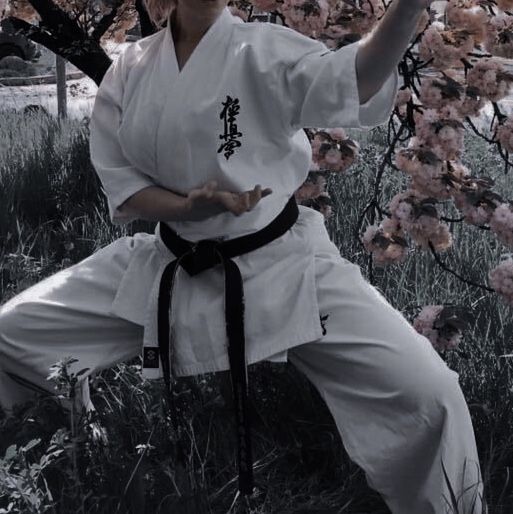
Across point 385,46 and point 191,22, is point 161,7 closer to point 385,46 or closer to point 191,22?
point 191,22

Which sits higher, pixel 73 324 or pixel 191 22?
pixel 191 22

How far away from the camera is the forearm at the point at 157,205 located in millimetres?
2217

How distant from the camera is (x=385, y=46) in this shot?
1.95 m

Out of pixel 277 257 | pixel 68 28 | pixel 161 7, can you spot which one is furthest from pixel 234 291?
pixel 68 28

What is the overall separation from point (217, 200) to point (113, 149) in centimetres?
46

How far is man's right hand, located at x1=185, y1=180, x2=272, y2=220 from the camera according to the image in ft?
6.53

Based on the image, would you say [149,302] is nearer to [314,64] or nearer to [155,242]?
[155,242]

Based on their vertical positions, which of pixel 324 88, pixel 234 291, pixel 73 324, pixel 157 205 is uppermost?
pixel 324 88

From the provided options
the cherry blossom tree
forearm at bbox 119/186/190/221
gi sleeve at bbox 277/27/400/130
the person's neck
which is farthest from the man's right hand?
the cherry blossom tree

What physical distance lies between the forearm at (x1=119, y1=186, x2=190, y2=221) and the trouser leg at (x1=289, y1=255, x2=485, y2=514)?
1.16 ft

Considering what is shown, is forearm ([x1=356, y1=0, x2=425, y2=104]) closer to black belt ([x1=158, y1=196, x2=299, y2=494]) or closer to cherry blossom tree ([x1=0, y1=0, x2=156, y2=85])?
black belt ([x1=158, y1=196, x2=299, y2=494])

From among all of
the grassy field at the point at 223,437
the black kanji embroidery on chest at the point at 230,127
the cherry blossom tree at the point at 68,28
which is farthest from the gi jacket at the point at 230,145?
the cherry blossom tree at the point at 68,28

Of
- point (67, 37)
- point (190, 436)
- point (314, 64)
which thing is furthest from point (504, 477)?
point (67, 37)

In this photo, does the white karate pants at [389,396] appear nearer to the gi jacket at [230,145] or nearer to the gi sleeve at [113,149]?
the gi jacket at [230,145]
